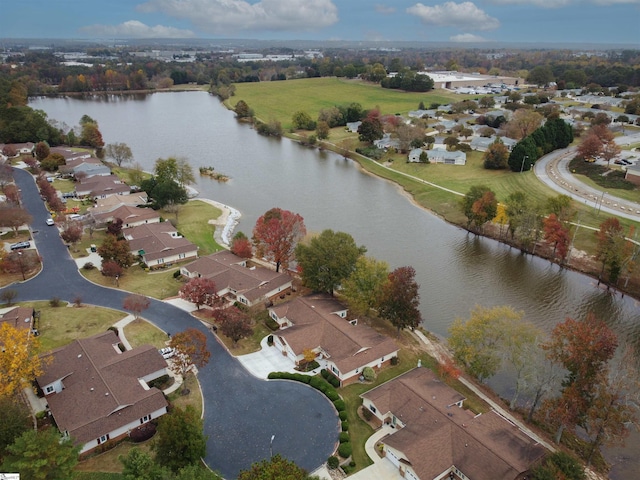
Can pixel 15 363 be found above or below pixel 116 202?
above

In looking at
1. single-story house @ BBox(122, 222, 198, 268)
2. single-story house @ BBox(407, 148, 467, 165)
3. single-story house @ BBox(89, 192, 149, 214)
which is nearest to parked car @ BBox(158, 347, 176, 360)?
single-story house @ BBox(122, 222, 198, 268)

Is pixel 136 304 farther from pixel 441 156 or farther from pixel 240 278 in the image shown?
pixel 441 156

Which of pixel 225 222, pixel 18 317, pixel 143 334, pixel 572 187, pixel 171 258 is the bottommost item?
pixel 225 222

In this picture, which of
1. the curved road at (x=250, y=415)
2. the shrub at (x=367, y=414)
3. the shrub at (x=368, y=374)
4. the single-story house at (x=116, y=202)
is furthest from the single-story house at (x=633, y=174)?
the single-story house at (x=116, y=202)

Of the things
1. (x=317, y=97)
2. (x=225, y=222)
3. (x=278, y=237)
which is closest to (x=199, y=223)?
(x=225, y=222)

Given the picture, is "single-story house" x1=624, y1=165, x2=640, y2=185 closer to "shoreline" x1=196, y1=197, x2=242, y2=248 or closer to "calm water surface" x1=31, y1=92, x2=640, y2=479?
"calm water surface" x1=31, y1=92, x2=640, y2=479

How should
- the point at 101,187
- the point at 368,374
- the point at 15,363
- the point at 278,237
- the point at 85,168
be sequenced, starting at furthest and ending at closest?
1. the point at 85,168
2. the point at 101,187
3. the point at 278,237
4. the point at 368,374
5. the point at 15,363

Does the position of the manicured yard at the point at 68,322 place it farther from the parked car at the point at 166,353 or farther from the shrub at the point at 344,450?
the shrub at the point at 344,450
